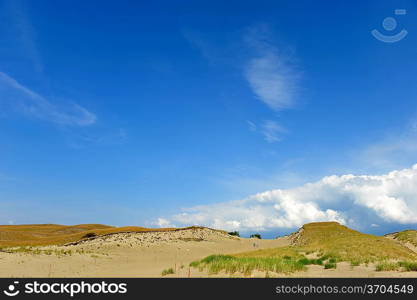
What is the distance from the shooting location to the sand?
2305cm

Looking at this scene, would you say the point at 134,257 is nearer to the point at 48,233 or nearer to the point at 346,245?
the point at 346,245

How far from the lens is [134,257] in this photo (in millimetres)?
42938

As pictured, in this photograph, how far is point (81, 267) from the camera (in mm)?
28953

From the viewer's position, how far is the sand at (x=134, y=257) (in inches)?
907

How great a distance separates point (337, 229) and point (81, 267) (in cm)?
5902

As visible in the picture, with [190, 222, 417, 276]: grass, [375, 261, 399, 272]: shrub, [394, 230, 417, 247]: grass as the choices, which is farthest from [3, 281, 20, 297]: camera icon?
[394, 230, 417, 247]: grass

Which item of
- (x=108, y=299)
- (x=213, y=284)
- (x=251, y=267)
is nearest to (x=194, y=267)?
(x=251, y=267)

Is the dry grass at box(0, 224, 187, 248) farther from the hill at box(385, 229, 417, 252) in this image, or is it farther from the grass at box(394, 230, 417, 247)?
the grass at box(394, 230, 417, 247)

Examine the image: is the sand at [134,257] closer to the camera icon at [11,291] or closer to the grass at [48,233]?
the grass at [48,233]

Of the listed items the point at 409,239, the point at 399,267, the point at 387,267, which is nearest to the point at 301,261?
the point at 387,267

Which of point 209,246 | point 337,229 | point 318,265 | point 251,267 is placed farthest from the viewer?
point 337,229

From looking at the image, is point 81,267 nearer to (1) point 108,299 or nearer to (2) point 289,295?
(1) point 108,299

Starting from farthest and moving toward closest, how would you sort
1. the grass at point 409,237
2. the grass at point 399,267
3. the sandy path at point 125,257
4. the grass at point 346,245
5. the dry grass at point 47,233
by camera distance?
the grass at point 409,237 → the dry grass at point 47,233 → the grass at point 346,245 → the sandy path at point 125,257 → the grass at point 399,267

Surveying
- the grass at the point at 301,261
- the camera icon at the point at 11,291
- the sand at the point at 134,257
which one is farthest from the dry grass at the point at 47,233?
the camera icon at the point at 11,291
